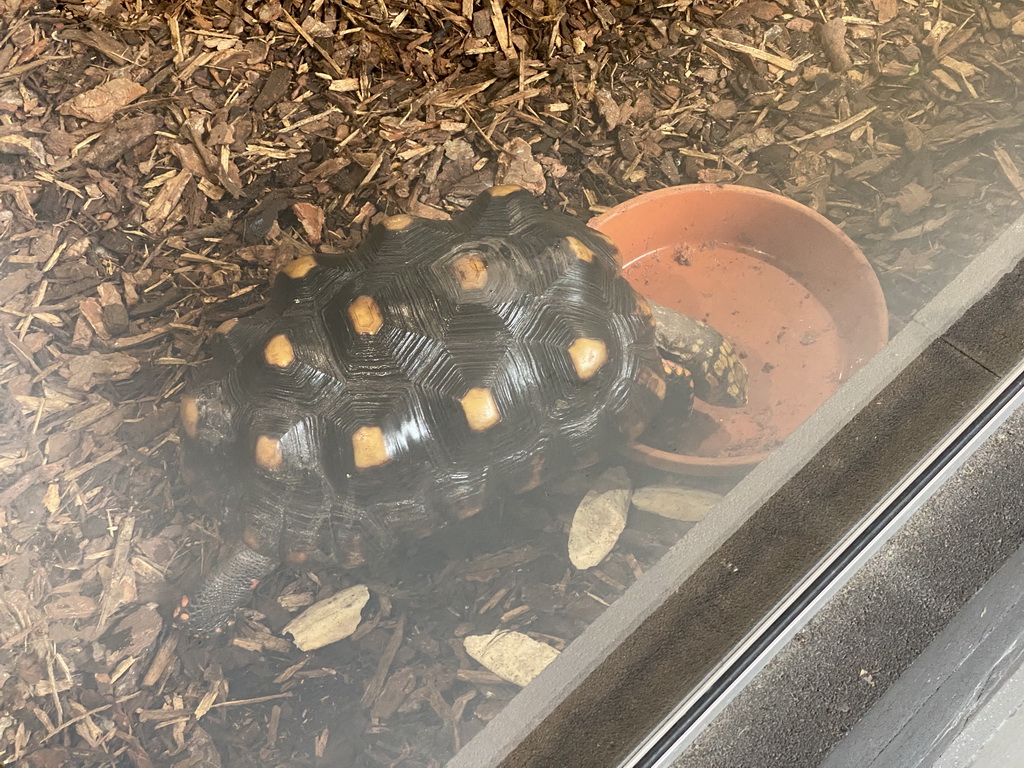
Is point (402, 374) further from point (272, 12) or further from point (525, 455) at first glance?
point (272, 12)

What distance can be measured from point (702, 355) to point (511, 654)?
0.48 metres

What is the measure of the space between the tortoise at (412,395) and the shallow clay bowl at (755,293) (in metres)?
0.05

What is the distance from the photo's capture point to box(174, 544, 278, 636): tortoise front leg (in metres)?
0.85

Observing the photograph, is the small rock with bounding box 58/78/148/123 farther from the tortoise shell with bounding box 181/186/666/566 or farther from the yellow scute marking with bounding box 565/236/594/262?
the yellow scute marking with bounding box 565/236/594/262

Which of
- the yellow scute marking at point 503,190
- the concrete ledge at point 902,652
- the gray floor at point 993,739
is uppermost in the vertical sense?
the yellow scute marking at point 503,190

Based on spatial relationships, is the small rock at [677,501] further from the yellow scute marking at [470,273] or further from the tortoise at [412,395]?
the yellow scute marking at [470,273]

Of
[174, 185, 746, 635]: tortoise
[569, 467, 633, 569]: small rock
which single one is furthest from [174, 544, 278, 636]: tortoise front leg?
[569, 467, 633, 569]: small rock

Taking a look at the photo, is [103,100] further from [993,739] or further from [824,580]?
[993,739]

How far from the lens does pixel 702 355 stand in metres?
1.03

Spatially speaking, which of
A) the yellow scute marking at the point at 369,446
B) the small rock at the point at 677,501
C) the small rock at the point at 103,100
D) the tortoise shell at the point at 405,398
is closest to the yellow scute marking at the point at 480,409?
the tortoise shell at the point at 405,398

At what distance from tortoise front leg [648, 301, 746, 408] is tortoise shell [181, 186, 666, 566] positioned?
0.06 m

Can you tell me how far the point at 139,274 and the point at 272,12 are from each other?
56cm

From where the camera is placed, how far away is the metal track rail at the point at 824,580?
773 mm

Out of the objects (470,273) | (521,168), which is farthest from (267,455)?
(521,168)
